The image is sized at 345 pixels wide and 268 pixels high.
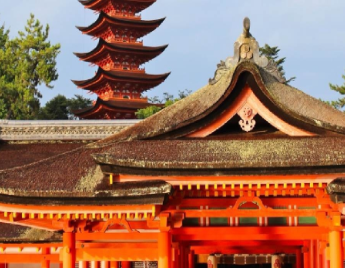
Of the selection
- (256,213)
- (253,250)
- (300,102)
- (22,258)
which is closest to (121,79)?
(253,250)

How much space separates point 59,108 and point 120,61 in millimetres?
13309

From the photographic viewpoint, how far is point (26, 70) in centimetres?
6194

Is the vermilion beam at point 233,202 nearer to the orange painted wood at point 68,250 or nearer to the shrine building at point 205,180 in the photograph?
the shrine building at point 205,180

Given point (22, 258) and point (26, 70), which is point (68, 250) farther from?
point (26, 70)

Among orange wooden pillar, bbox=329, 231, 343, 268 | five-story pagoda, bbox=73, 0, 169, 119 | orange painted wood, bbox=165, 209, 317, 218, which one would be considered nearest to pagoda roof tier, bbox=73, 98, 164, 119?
five-story pagoda, bbox=73, 0, 169, 119

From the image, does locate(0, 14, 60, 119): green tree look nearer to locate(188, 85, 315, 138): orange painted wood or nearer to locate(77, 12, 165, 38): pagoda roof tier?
locate(77, 12, 165, 38): pagoda roof tier

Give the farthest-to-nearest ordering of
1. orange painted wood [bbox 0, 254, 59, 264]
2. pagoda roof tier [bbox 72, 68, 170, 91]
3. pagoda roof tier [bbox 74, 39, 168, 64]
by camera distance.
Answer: pagoda roof tier [bbox 74, 39, 168, 64] → pagoda roof tier [bbox 72, 68, 170, 91] → orange painted wood [bbox 0, 254, 59, 264]

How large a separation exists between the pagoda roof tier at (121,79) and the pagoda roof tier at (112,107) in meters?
1.54

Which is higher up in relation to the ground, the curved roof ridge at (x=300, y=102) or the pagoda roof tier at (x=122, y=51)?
the pagoda roof tier at (x=122, y=51)

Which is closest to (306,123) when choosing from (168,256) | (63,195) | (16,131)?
(168,256)

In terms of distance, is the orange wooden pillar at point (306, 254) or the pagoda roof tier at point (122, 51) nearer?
the orange wooden pillar at point (306, 254)

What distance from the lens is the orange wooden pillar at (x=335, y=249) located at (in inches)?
493

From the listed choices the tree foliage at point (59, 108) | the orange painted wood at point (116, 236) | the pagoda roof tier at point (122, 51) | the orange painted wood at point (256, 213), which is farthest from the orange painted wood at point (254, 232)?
the tree foliage at point (59, 108)

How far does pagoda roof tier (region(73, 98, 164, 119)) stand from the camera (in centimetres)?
5000
